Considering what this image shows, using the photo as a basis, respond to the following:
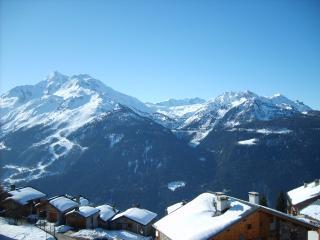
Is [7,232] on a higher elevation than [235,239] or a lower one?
lower

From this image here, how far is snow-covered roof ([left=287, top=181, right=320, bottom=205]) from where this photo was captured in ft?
283

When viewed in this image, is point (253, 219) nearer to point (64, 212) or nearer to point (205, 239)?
point (205, 239)

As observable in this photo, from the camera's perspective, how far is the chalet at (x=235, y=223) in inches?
1438

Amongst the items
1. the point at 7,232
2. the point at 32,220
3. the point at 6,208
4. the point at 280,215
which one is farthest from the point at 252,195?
the point at 6,208

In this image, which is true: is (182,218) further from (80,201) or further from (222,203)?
(80,201)

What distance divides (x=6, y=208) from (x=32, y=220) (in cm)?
795

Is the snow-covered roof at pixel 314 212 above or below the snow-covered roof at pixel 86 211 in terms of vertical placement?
above

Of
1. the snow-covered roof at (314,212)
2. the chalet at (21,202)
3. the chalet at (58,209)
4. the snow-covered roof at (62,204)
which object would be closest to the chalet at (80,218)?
the chalet at (58,209)

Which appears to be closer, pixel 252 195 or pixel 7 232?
pixel 252 195

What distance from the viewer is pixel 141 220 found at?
79.1 metres

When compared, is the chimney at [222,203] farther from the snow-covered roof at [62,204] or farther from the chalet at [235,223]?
the snow-covered roof at [62,204]

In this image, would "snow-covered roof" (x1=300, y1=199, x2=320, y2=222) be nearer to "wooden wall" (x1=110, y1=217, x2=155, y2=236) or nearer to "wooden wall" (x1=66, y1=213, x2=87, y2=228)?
"wooden wall" (x1=110, y1=217, x2=155, y2=236)

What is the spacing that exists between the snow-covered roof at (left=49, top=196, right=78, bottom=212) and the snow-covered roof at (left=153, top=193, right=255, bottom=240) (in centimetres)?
3785

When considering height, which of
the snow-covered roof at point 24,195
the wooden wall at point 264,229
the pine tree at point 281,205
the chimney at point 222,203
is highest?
the chimney at point 222,203
